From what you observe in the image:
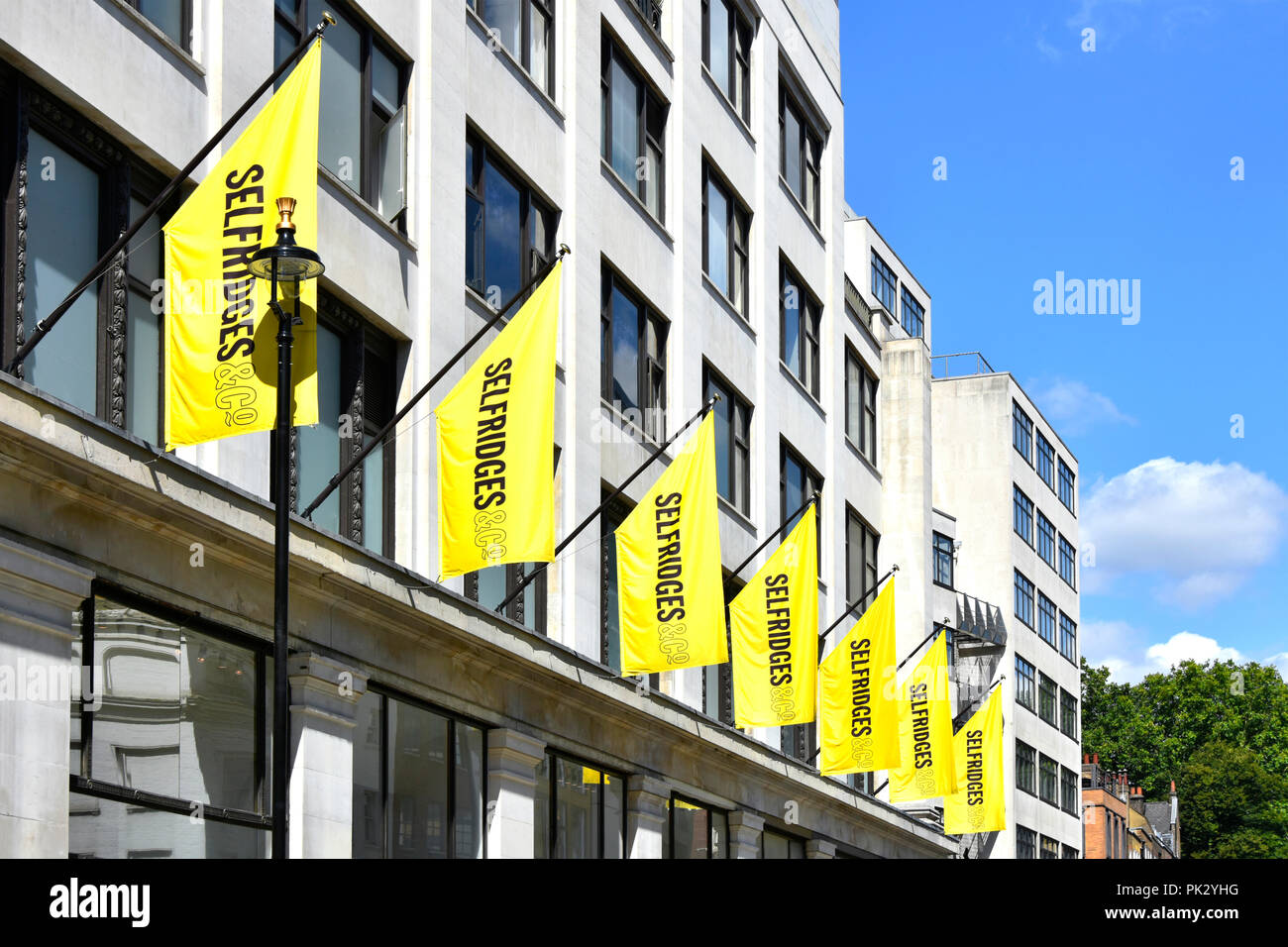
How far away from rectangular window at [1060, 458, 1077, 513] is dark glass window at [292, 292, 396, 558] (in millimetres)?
73794

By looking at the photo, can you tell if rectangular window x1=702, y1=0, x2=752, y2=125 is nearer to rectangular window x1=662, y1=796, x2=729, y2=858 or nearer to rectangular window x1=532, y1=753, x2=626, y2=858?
rectangular window x1=662, y1=796, x2=729, y2=858

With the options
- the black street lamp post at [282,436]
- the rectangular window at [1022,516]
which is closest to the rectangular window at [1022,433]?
the rectangular window at [1022,516]

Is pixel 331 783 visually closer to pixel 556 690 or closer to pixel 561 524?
pixel 556 690

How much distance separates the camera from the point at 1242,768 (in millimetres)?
122500

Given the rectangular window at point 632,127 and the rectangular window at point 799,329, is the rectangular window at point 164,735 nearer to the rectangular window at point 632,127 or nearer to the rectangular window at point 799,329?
the rectangular window at point 632,127

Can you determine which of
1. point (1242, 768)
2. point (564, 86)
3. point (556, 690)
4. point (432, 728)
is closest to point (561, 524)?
point (556, 690)

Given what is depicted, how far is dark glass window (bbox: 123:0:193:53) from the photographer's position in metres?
20.7

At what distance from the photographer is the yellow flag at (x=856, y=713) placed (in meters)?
35.5

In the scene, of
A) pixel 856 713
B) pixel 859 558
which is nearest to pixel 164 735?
pixel 856 713

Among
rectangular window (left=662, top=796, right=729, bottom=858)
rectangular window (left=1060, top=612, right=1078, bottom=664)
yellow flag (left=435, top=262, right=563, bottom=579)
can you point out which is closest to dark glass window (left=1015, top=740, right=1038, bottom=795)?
rectangular window (left=1060, top=612, right=1078, bottom=664)

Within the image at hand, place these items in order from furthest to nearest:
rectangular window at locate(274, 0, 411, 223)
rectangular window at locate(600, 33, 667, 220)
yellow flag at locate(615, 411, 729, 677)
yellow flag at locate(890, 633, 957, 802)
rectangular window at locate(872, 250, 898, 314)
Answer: rectangular window at locate(872, 250, 898, 314)
yellow flag at locate(890, 633, 957, 802)
rectangular window at locate(600, 33, 667, 220)
yellow flag at locate(615, 411, 729, 677)
rectangular window at locate(274, 0, 411, 223)

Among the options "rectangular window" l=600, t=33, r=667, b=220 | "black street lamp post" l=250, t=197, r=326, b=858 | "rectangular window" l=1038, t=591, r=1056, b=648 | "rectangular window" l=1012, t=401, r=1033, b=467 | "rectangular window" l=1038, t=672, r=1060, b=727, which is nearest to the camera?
"black street lamp post" l=250, t=197, r=326, b=858

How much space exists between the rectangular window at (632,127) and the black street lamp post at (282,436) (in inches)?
660

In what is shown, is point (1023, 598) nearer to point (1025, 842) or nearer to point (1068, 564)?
point (1025, 842)
